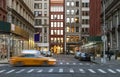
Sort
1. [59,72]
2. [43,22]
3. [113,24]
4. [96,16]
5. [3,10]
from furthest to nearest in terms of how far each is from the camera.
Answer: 1. [43,22]
2. [96,16]
3. [113,24]
4. [3,10]
5. [59,72]

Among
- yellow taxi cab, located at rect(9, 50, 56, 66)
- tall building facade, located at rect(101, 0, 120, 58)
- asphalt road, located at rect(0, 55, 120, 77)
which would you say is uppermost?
tall building facade, located at rect(101, 0, 120, 58)

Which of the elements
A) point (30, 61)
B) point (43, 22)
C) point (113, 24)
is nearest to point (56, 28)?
point (43, 22)

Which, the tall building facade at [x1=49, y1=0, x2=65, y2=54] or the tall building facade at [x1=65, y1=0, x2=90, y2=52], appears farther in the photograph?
the tall building facade at [x1=49, y1=0, x2=65, y2=54]

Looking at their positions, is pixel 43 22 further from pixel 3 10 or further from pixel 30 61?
pixel 30 61

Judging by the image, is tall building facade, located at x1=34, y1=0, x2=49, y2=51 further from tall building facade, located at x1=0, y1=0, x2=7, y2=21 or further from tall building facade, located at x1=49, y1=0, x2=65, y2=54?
tall building facade, located at x1=0, y1=0, x2=7, y2=21

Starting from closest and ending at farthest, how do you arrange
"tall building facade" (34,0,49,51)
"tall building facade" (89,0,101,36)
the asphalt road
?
1. the asphalt road
2. "tall building facade" (89,0,101,36)
3. "tall building facade" (34,0,49,51)

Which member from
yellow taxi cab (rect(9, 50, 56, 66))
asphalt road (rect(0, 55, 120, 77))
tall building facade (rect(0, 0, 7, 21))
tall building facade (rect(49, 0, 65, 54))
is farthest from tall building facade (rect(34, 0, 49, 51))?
asphalt road (rect(0, 55, 120, 77))

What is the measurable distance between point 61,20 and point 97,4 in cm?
5553

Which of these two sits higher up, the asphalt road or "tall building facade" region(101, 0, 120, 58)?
"tall building facade" region(101, 0, 120, 58)

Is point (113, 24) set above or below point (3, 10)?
below

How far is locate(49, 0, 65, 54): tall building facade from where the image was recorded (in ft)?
529

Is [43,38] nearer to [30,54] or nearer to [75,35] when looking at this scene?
[75,35]

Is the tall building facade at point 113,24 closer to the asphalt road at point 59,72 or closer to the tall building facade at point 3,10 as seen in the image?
the tall building facade at point 3,10

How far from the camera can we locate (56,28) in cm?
16188
